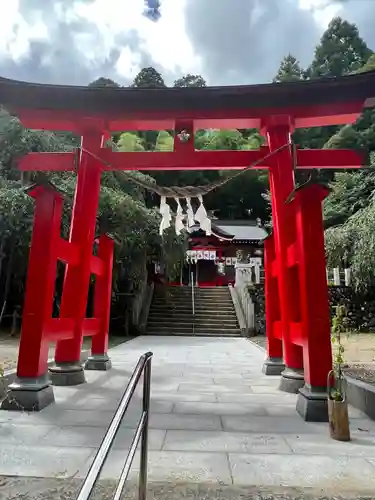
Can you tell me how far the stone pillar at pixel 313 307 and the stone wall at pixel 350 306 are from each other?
36.0 feet

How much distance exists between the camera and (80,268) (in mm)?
5562

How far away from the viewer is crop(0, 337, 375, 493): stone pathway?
101 inches

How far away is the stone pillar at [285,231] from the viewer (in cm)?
516

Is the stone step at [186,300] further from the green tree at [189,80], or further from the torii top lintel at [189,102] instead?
the green tree at [189,80]

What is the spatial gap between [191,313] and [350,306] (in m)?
6.43

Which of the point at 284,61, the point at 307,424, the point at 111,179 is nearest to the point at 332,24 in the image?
the point at 284,61

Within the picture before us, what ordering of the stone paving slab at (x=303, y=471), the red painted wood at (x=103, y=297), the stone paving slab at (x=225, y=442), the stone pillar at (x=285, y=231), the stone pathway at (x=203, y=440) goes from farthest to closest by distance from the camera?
1. the red painted wood at (x=103, y=297)
2. the stone pillar at (x=285, y=231)
3. the stone paving slab at (x=225, y=442)
4. the stone pathway at (x=203, y=440)
5. the stone paving slab at (x=303, y=471)

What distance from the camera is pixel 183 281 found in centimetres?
2636

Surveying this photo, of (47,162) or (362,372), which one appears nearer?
(47,162)

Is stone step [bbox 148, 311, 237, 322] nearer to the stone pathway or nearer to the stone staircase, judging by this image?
the stone staircase

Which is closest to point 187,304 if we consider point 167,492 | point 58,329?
point 58,329

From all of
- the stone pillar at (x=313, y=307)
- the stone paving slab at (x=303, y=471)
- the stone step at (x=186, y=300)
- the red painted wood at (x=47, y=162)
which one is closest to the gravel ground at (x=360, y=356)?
the stone pillar at (x=313, y=307)

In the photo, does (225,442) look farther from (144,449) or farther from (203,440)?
(144,449)

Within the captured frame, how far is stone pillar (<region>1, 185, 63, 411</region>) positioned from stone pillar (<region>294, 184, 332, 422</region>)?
109 inches
